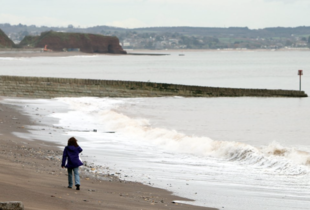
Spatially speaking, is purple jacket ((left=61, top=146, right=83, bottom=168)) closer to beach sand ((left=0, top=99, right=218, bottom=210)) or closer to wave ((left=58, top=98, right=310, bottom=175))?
beach sand ((left=0, top=99, right=218, bottom=210))

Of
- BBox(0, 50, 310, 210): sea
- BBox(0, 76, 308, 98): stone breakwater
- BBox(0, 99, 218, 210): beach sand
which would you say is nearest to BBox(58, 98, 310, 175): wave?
BBox(0, 50, 310, 210): sea

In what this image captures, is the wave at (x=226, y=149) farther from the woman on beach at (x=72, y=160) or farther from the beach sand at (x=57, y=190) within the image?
the woman on beach at (x=72, y=160)

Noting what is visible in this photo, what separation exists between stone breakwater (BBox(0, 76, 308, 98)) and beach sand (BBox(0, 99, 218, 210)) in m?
30.5

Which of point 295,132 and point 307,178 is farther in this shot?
point 295,132

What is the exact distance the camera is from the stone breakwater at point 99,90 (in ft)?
147

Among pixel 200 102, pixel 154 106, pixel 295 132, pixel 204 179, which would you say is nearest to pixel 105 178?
pixel 204 179

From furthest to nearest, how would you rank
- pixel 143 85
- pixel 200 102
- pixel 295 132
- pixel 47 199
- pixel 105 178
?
pixel 143 85
pixel 200 102
pixel 295 132
pixel 105 178
pixel 47 199

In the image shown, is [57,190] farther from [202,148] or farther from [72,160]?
[202,148]

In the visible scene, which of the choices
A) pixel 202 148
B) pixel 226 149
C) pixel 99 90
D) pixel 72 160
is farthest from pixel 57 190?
pixel 99 90

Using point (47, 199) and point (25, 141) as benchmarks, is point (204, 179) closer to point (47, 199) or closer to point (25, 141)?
point (47, 199)

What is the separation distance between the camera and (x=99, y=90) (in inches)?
1892

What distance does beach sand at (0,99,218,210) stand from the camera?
361 inches

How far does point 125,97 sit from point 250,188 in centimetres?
3565

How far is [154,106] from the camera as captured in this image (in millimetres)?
40812
